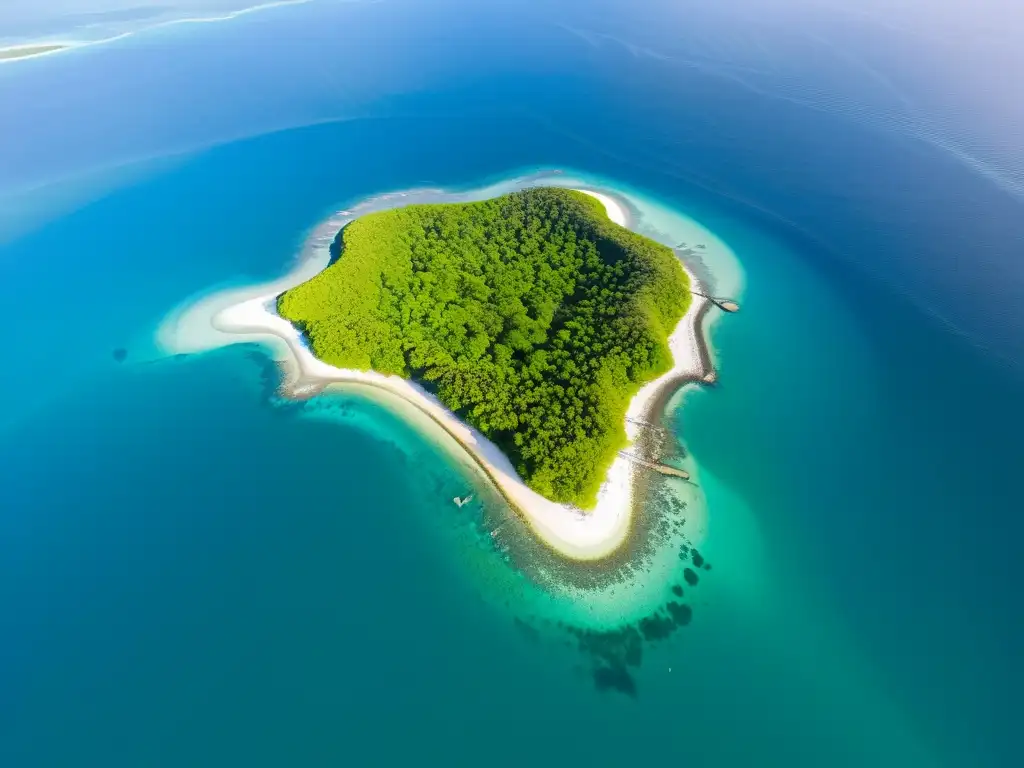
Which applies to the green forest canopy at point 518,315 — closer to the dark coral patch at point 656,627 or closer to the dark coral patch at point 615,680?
the dark coral patch at point 656,627

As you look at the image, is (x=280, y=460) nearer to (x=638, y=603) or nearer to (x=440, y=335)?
(x=440, y=335)

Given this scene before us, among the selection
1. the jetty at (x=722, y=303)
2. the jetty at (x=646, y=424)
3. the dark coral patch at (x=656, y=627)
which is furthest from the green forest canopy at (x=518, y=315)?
the dark coral patch at (x=656, y=627)

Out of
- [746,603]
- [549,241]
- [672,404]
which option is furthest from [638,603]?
[549,241]

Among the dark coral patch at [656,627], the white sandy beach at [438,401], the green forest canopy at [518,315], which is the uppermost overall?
the green forest canopy at [518,315]

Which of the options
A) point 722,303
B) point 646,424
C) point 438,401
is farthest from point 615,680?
point 722,303

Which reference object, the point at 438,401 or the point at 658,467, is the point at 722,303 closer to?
the point at 658,467

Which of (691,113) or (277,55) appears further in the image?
(277,55)

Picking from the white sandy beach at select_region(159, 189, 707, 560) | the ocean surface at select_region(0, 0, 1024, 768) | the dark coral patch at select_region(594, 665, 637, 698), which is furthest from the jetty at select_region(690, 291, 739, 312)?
the dark coral patch at select_region(594, 665, 637, 698)
